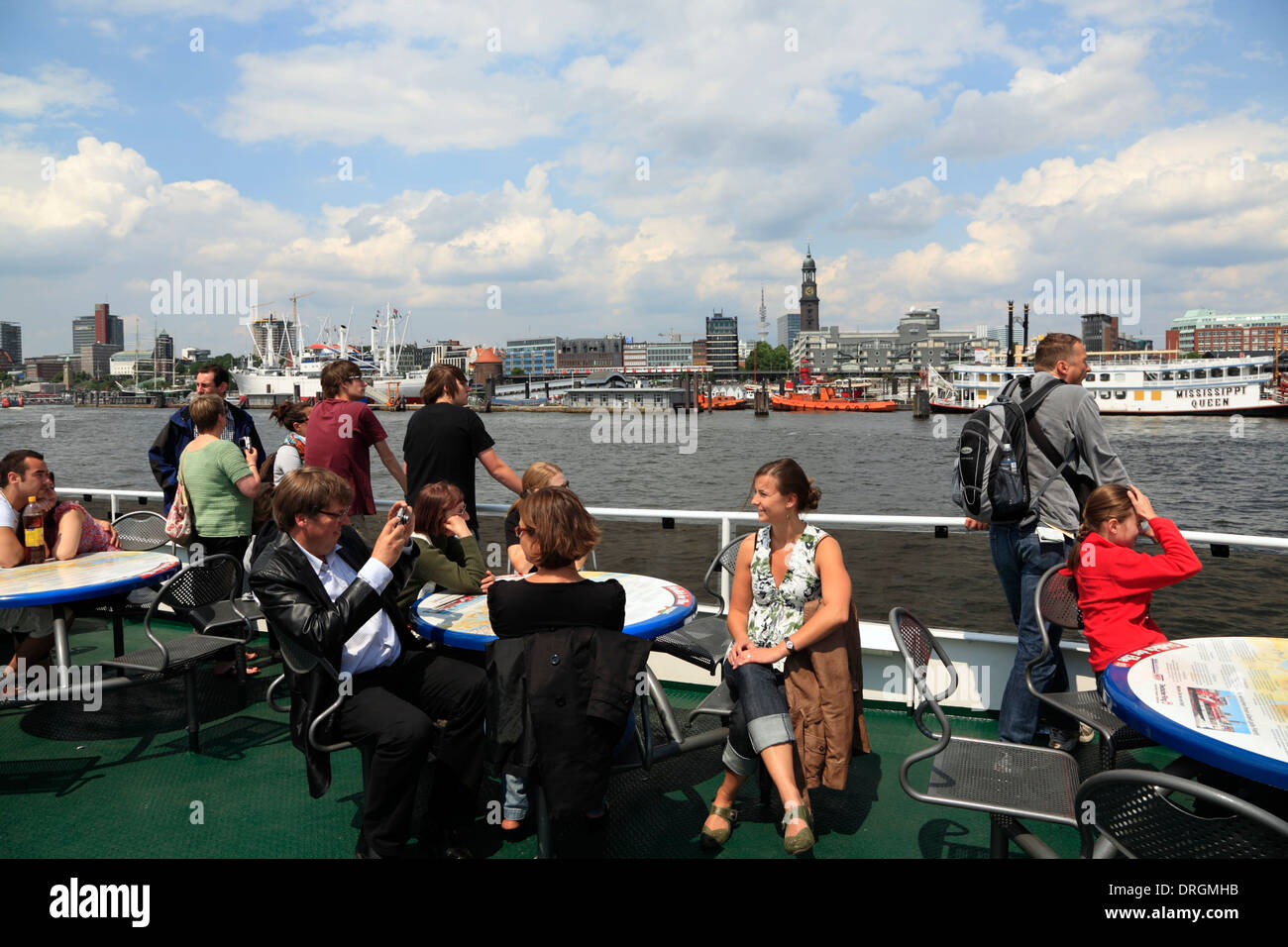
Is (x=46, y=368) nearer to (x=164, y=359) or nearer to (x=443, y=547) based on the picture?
(x=164, y=359)

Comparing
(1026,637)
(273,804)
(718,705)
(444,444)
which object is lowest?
(273,804)

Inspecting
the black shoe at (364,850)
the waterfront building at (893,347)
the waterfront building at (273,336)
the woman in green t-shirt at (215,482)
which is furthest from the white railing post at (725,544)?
the waterfront building at (893,347)

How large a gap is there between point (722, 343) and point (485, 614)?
7005 inches

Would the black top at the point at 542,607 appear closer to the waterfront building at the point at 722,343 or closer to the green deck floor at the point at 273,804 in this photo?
the green deck floor at the point at 273,804

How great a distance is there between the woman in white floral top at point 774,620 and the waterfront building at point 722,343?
559 feet

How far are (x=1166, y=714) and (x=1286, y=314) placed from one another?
181236 millimetres

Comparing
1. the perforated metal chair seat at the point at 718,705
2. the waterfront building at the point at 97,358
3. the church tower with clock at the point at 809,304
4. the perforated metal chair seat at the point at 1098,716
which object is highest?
the church tower with clock at the point at 809,304

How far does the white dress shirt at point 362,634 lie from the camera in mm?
2475

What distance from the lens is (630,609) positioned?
2885 millimetres

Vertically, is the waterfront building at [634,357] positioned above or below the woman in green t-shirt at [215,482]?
above

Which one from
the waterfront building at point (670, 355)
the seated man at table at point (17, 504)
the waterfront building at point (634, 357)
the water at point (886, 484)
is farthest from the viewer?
the waterfront building at point (670, 355)

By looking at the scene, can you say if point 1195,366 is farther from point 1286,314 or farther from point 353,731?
point 1286,314

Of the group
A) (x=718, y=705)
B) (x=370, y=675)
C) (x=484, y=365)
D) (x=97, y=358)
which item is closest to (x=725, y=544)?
(x=718, y=705)
